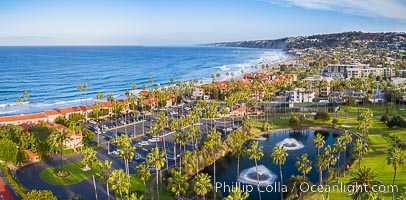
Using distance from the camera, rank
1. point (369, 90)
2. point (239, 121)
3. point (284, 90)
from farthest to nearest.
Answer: point (284, 90) < point (369, 90) < point (239, 121)

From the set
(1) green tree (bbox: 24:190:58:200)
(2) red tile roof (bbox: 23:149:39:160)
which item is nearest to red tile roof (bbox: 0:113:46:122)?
(2) red tile roof (bbox: 23:149:39:160)

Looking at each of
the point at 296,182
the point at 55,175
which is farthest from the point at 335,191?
the point at 55,175

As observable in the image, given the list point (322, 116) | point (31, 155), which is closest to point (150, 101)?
point (31, 155)

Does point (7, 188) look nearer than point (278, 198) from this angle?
Yes

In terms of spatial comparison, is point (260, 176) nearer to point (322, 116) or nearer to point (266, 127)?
point (266, 127)

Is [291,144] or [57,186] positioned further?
[291,144]

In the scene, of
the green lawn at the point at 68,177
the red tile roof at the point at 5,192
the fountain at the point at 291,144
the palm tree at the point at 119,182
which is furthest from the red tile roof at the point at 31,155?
the fountain at the point at 291,144

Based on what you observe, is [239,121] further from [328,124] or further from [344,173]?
[344,173]
